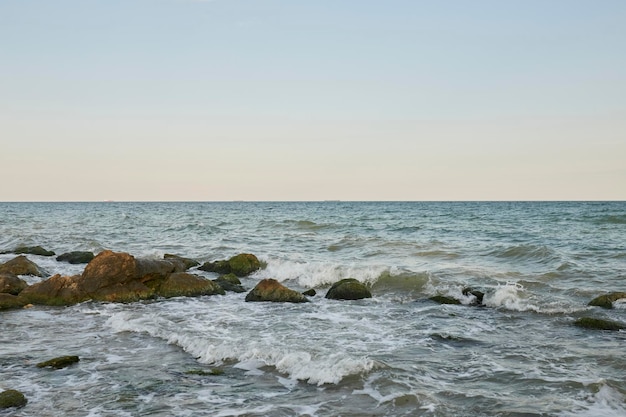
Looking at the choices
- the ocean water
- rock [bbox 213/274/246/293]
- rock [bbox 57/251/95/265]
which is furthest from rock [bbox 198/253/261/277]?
rock [bbox 57/251/95/265]

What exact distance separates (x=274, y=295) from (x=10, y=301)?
772 cm

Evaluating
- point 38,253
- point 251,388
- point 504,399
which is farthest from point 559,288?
point 38,253

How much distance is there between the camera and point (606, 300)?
49.2 ft

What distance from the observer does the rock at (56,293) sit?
52.5 feet

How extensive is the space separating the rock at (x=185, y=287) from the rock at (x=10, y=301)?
4.00 m

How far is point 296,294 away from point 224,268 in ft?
24.6

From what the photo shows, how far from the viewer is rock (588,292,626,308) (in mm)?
14883

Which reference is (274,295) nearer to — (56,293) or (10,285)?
(56,293)

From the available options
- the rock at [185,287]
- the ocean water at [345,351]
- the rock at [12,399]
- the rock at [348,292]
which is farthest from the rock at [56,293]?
the rock at [12,399]

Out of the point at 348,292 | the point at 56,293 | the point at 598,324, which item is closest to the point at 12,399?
the point at 56,293

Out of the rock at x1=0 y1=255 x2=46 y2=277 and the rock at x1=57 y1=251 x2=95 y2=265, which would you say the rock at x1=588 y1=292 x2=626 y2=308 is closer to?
the rock at x1=0 y1=255 x2=46 y2=277

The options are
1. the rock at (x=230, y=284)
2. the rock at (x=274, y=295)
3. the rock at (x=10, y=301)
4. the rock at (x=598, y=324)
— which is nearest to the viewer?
the rock at (x=598, y=324)

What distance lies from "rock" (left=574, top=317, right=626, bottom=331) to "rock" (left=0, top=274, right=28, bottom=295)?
53.7ft

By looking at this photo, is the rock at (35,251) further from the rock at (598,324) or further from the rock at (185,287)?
the rock at (598,324)
